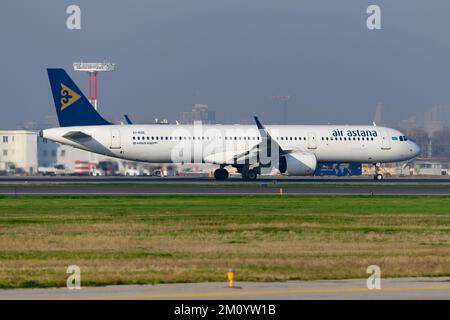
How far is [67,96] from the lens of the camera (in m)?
74.5

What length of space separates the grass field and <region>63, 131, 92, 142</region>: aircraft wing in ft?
75.7

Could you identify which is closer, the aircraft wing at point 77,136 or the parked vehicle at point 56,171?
the aircraft wing at point 77,136

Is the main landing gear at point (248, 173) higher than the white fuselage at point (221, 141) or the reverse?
the reverse

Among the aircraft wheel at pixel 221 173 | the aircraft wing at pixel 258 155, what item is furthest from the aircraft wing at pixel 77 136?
the aircraft wheel at pixel 221 173

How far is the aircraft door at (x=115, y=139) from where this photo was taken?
72.6 metres

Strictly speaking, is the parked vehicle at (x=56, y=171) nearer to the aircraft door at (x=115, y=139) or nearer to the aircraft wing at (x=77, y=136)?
the aircraft wing at (x=77, y=136)

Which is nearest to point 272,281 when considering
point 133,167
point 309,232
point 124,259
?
point 124,259

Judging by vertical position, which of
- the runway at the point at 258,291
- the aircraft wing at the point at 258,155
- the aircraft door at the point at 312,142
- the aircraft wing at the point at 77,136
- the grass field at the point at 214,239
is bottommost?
the runway at the point at 258,291

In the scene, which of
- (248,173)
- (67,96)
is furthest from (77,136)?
(248,173)

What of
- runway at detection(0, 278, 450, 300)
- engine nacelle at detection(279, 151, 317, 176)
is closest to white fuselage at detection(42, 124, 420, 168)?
engine nacelle at detection(279, 151, 317, 176)

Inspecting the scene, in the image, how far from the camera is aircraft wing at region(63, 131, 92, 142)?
7200 centimetres

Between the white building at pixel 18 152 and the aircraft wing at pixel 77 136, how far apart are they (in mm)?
28226

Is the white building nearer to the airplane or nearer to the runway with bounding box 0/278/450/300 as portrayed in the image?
the airplane

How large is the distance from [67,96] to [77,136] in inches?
160
